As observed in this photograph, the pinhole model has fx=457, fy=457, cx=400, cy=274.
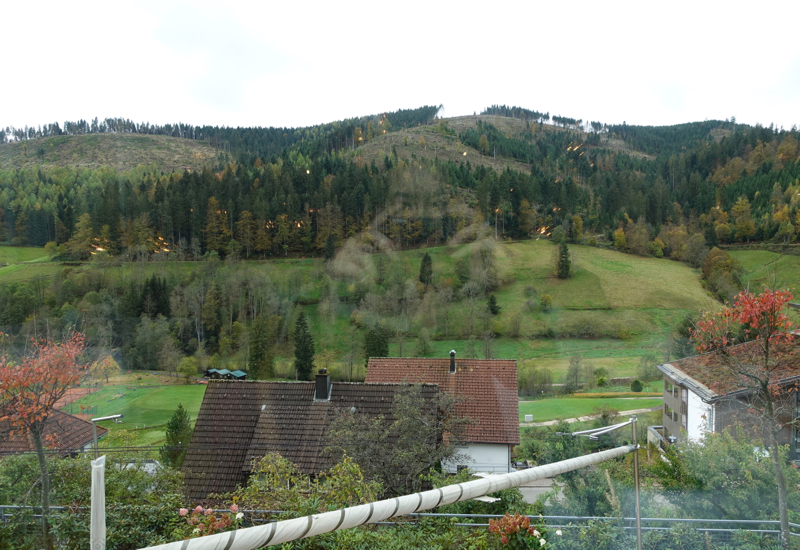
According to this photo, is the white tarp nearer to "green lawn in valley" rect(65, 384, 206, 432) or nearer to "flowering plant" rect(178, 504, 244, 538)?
"flowering plant" rect(178, 504, 244, 538)

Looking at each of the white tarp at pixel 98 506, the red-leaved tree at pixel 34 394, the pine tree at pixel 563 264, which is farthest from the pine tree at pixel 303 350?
the pine tree at pixel 563 264

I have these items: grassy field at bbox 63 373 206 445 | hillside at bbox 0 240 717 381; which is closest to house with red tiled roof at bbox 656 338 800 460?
hillside at bbox 0 240 717 381

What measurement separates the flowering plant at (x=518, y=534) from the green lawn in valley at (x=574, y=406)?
5.89m

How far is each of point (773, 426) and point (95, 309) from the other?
1191 centimetres

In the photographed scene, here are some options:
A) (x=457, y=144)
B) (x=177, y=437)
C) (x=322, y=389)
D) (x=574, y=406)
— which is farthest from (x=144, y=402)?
(x=457, y=144)

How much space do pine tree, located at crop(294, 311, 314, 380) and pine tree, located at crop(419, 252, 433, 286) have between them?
5476 mm

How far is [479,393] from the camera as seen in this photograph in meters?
7.51

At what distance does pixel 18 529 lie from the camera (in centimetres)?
269

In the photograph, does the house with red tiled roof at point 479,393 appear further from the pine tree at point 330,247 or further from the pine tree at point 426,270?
the pine tree at point 330,247

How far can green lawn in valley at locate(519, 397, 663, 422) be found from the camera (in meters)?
8.51

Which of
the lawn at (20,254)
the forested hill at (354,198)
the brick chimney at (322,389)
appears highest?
the forested hill at (354,198)

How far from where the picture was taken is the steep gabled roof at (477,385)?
6859 mm

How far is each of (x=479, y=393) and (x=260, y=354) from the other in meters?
7.47

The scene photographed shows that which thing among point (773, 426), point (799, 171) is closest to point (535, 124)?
point (799, 171)
